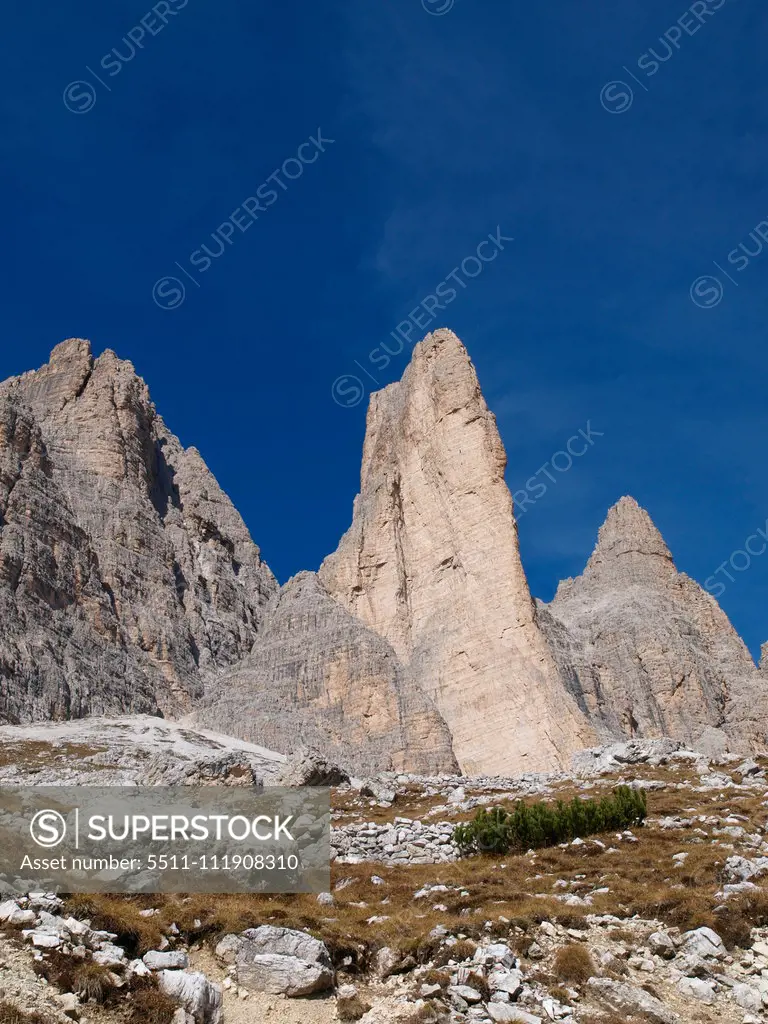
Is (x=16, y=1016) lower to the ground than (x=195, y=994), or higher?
higher

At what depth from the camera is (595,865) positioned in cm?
2503

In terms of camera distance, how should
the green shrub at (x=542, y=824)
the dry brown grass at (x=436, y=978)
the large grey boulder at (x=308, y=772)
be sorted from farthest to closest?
the large grey boulder at (x=308, y=772), the green shrub at (x=542, y=824), the dry brown grass at (x=436, y=978)

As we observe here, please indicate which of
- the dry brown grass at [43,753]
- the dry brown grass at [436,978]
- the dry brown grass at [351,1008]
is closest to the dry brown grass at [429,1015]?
the dry brown grass at [436,978]

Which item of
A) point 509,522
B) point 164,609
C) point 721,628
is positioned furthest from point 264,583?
point 721,628

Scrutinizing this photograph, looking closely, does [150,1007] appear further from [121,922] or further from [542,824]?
[542,824]

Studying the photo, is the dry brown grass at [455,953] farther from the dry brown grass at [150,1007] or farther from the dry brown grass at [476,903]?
the dry brown grass at [150,1007]

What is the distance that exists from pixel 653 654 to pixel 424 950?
110526 millimetres

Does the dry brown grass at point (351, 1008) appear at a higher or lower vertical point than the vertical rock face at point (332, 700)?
lower

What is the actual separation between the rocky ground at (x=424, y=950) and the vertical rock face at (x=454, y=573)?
1827 inches

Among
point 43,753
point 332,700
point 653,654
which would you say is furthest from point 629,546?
point 43,753

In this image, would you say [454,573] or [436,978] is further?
[454,573]

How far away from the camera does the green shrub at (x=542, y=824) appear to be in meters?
29.1

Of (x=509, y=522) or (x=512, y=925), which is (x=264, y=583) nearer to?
(x=509, y=522)

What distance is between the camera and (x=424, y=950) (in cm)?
1645
